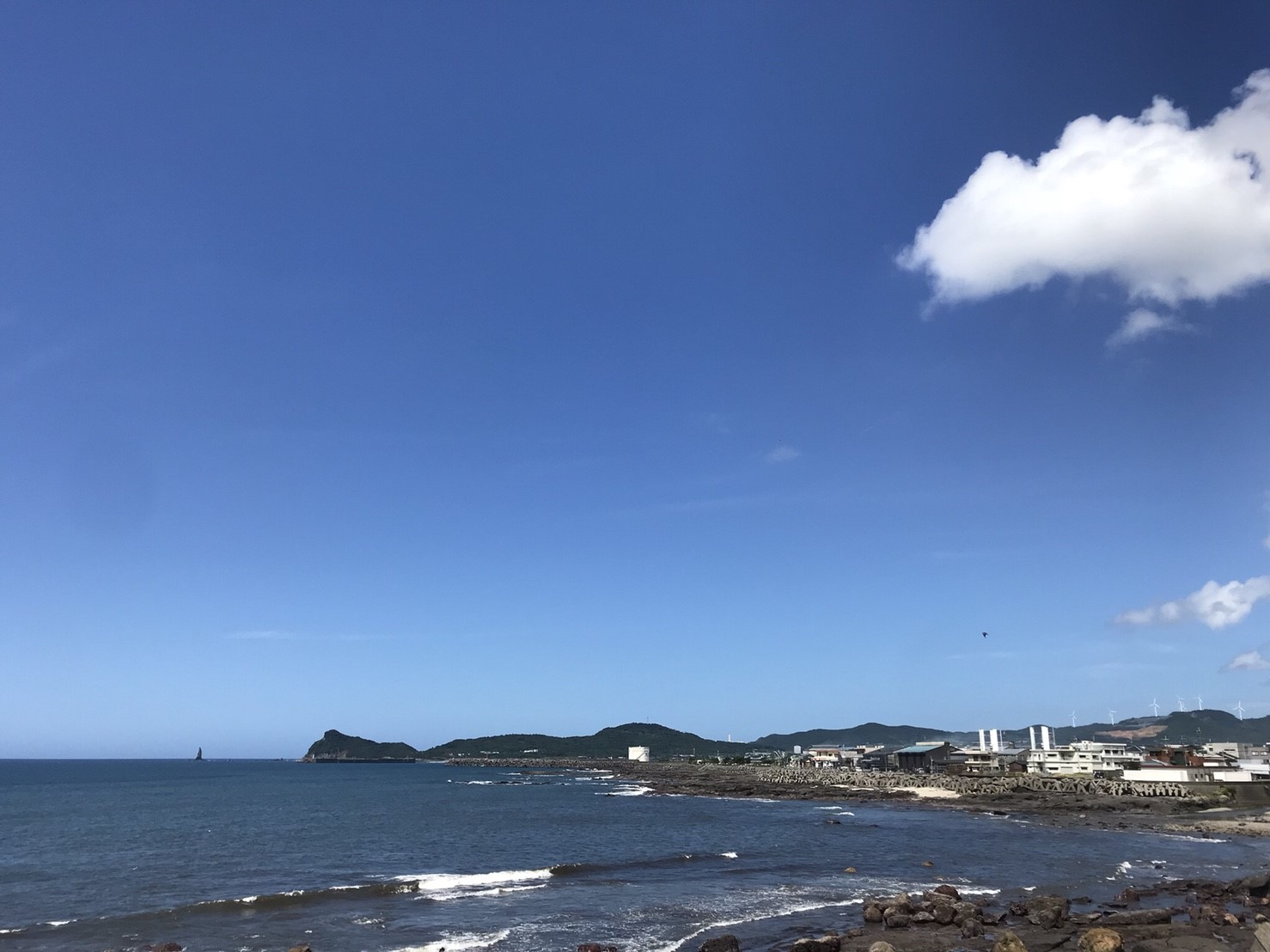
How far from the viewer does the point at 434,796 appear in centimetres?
10650

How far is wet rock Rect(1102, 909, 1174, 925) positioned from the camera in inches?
1062

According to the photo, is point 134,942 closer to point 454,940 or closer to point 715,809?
point 454,940

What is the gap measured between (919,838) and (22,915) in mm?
48728

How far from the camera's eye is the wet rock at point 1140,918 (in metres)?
27.0

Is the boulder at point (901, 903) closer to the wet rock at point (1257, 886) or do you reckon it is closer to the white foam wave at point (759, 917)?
the white foam wave at point (759, 917)

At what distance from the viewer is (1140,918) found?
2758 cm

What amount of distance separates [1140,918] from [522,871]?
2768 centimetres

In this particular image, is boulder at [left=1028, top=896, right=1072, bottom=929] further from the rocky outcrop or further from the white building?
the white building

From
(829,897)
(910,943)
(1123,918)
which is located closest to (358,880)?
(829,897)

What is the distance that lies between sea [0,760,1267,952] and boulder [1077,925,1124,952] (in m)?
7.93

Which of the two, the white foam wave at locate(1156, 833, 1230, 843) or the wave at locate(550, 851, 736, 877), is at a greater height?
the wave at locate(550, 851, 736, 877)

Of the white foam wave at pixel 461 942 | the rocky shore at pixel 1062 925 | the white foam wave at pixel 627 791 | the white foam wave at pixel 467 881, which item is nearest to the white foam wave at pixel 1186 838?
the rocky shore at pixel 1062 925

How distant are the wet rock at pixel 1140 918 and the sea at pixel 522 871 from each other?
5.51 m

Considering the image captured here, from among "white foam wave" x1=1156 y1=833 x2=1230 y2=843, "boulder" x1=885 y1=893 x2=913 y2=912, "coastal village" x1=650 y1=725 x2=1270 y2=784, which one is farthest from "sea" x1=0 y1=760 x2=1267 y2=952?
"coastal village" x1=650 y1=725 x2=1270 y2=784
